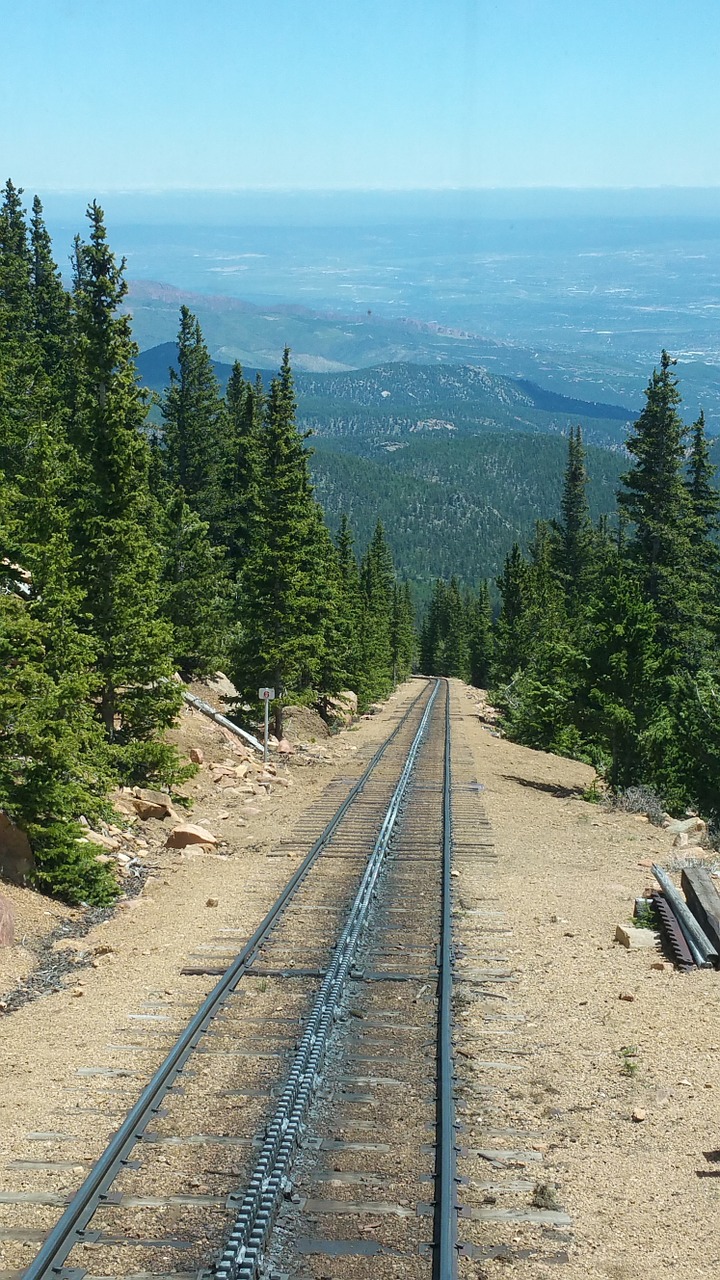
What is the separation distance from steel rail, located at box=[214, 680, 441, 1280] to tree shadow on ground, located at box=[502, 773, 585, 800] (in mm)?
17300

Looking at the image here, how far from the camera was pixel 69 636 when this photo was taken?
687 inches

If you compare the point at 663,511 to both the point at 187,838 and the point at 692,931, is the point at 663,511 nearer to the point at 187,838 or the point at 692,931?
the point at 187,838

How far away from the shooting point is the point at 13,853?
1542 cm

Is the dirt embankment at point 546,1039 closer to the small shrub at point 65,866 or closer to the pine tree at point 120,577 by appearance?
the small shrub at point 65,866

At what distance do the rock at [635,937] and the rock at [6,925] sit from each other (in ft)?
25.9

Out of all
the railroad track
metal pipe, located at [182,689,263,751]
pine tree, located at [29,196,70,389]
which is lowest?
metal pipe, located at [182,689,263,751]

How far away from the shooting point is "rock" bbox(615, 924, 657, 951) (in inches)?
529

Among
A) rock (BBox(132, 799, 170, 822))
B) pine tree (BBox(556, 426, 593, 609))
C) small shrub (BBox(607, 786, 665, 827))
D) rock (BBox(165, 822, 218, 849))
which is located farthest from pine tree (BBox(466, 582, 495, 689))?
rock (BBox(165, 822, 218, 849))

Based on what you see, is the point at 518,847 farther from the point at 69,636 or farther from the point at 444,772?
the point at 444,772

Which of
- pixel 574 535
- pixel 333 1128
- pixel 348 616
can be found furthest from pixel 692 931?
pixel 574 535

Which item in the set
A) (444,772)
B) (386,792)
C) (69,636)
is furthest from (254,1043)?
(444,772)

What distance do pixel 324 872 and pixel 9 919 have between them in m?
5.76

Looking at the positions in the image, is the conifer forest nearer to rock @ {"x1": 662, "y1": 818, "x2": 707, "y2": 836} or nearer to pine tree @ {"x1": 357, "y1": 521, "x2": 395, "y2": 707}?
pine tree @ {"x1": 357, "y1": 521, "x2": 395, "y2": 707}

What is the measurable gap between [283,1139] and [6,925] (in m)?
6.86
